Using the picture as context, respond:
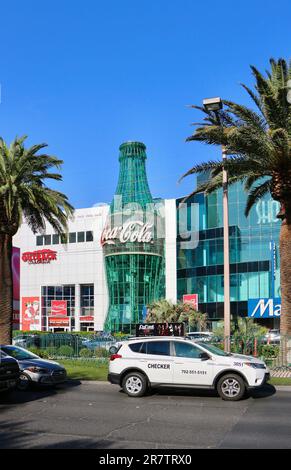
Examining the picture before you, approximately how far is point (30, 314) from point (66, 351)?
58053mm

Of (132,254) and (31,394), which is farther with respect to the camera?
(132,254)

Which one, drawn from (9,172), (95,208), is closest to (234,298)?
(95,208)

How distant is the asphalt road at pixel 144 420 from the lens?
8.75 m

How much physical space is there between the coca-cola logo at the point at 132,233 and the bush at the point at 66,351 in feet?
140

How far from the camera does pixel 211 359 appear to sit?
1360cm

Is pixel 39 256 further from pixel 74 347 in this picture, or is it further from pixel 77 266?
pixel 74 347

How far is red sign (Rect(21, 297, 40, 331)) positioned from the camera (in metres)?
80.9

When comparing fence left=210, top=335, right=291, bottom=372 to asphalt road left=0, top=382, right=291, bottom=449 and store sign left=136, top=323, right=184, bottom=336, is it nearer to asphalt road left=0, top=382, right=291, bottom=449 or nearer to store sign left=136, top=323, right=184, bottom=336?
store sign left=136, top=323, right=184, bottom=336

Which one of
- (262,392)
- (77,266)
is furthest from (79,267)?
(262,392)

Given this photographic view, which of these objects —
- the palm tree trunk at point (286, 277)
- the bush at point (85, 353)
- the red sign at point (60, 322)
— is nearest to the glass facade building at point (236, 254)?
the red sign at point (60, 322)

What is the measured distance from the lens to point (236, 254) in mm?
63375

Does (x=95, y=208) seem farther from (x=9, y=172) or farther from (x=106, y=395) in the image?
(x=106, y=395)

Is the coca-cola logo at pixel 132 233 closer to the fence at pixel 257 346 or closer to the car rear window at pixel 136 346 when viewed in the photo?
the fence at pixel 257 346

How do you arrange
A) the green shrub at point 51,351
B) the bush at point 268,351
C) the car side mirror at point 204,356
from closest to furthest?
the car side mirror at point 204,356 < the bush at point 268,351 < the green shrub at point 51,351
